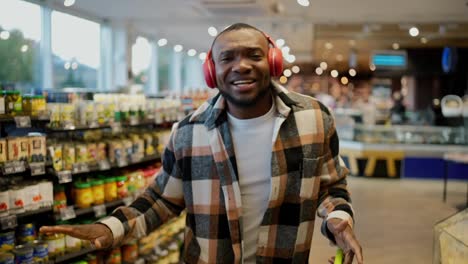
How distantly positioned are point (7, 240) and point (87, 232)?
177cm

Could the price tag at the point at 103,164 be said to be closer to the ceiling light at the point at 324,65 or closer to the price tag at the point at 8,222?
the price tag at the point at 8,222

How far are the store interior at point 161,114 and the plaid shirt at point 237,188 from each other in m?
0.42

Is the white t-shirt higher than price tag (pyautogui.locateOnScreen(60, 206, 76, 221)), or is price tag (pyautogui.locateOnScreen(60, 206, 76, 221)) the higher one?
the white t-shirt

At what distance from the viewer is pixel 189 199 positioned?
207 cm

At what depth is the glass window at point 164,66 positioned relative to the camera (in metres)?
14.0

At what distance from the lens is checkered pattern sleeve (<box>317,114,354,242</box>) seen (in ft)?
6.49

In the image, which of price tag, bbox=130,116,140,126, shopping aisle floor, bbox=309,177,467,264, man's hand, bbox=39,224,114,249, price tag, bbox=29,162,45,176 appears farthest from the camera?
shopping aisle floor, bbox=309,177,467,264

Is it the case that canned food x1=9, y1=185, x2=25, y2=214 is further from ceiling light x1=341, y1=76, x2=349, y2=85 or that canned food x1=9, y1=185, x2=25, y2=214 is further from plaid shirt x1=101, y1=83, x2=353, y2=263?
ceiling light x1=341, y1=76, x2=349, y2=85

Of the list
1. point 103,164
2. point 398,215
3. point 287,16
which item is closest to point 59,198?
point 103,164

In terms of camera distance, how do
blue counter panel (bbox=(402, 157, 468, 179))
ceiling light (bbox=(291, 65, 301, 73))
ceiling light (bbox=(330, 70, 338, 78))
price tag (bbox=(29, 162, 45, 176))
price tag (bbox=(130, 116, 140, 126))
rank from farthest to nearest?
ceiling light (bbox=(330, 70, 338, 78)), ceiling light (bbox=(291, 65, 301, 73)), blue counter panel (bbox=(402, 157, 468, 179)), price tag (bbox=(130, 116, 140, 126)), price tag (bbox=(29, 162, 45, 176))

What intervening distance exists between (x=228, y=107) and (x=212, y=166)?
0.23m

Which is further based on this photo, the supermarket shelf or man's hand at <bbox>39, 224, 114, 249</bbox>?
the supermarket shelf

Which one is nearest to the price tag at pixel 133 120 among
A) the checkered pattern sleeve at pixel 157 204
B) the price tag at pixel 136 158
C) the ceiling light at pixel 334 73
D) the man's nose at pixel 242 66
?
the price tag at pixel 136 158

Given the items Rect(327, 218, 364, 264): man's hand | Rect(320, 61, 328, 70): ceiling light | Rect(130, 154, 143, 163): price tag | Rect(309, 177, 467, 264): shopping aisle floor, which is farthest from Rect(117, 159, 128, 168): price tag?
Rect(320, 61, 328, 70): ceiling light
